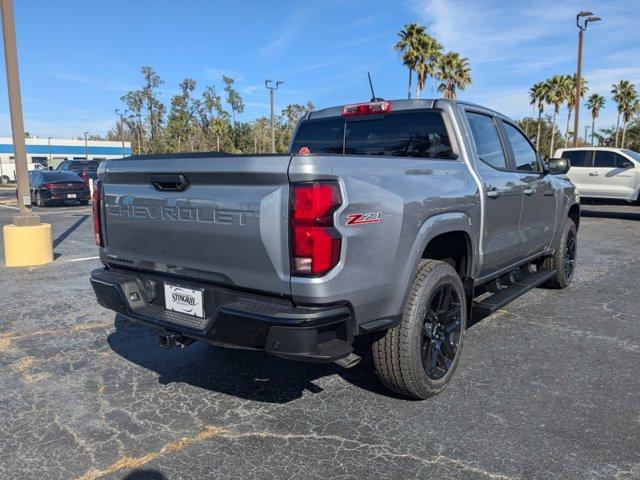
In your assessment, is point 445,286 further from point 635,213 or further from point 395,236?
point 635,213

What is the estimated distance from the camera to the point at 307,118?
4.80 meters

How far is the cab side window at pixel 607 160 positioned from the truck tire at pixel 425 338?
1314 centimetres

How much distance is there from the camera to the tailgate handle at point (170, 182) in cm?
287

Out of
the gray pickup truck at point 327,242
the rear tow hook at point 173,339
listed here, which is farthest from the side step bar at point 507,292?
the rear tow hook at point 173,339

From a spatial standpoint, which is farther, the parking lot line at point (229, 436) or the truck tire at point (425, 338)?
the truck tire at point (425, 338)

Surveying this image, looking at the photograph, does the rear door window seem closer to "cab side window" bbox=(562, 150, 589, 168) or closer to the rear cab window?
"cab side window" bbox=(562, 150, 589, 168)

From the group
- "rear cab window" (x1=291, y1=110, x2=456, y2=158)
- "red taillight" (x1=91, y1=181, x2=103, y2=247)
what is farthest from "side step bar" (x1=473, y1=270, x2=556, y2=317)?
"red taillight" (x1=91, y1=181, x2=103, y2=247)

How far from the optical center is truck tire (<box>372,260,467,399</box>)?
9.82 feet

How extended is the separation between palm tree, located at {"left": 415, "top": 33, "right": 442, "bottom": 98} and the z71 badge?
31625 mm

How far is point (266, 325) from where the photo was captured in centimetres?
246

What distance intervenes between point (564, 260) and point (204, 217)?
470cm

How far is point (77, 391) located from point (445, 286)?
254 cm

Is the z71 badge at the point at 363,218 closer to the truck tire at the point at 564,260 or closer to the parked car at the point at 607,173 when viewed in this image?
the truck tire at the point at 564,260

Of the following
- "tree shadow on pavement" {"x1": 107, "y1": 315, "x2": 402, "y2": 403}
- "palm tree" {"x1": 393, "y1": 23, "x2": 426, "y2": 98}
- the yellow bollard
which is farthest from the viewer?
"palm tree" {"x1": 393, "y1": 23, "x2": 426, "y2": 98}
